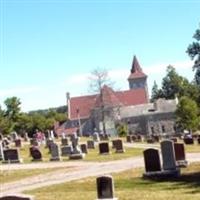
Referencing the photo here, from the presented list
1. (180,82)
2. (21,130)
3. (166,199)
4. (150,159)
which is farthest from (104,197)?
(180,82)

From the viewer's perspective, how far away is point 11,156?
42344 mm

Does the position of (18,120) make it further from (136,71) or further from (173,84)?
(136,71)

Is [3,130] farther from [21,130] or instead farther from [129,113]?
[129,113]

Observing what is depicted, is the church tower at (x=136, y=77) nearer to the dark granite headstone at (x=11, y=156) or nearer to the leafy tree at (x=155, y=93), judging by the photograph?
the leafy tree at (x=155, y=93)

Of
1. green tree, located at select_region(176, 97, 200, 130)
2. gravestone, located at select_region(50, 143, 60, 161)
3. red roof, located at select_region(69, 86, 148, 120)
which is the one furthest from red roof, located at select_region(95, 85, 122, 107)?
gravestone, located at select_region(50, 143, 60, 161)

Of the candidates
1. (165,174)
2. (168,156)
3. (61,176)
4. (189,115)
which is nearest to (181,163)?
(168,156)

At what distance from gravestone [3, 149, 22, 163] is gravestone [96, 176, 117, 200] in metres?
25.2

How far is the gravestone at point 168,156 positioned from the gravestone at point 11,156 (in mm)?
17654

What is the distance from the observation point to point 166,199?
17.3 metres

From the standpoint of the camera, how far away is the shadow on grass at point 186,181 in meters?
20.3

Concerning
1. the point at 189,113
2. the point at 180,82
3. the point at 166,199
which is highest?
the point at 180,82

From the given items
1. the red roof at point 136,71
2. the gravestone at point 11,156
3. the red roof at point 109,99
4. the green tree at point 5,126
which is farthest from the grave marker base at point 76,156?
the red roof at point 136,71

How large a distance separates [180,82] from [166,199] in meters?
123

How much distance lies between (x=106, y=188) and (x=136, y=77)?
149 meters
